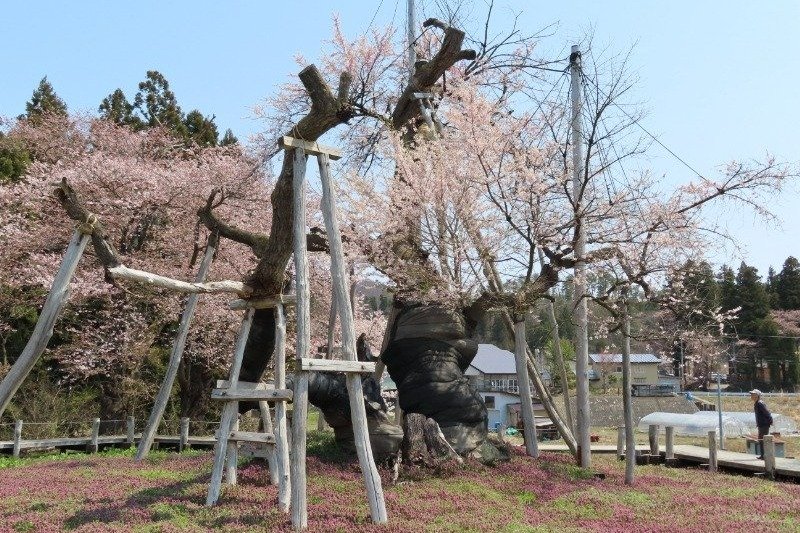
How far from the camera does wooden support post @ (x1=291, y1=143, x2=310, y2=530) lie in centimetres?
838

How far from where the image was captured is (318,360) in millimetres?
8664

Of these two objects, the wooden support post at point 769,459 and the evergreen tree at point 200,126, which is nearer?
the wooden support post at point 769,459

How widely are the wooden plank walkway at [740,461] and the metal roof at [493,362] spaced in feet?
126

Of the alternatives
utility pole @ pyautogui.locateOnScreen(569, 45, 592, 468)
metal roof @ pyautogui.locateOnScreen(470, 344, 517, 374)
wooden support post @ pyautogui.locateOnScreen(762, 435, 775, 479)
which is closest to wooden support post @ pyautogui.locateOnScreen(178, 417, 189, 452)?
utility pole @ pyautogui.locateOnScreen(569, 45, 592, 468)

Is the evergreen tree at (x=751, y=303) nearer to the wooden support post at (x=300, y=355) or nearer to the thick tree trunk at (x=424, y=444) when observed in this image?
the thick tree trunk at (x=424, y=444)

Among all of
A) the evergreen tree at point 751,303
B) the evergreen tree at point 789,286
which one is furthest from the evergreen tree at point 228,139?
the evergreen tree at point 789,286

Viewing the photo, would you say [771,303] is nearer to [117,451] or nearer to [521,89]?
[521,89]

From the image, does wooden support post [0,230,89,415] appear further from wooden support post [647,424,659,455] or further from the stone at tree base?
wooden support post [647,424,659,455]

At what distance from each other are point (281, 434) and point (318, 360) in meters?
1.79

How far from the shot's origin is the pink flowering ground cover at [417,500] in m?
8.66

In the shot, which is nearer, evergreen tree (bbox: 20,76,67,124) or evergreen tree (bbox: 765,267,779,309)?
evergreen tree (bbox: 20,76,67,124)

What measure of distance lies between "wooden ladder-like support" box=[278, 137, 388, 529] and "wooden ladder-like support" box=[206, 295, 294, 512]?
89 cm

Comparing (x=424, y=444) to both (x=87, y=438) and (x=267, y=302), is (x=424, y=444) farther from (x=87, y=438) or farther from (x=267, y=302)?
(x=87, y=438)

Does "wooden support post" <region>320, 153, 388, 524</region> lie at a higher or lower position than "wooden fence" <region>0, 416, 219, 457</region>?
higher
